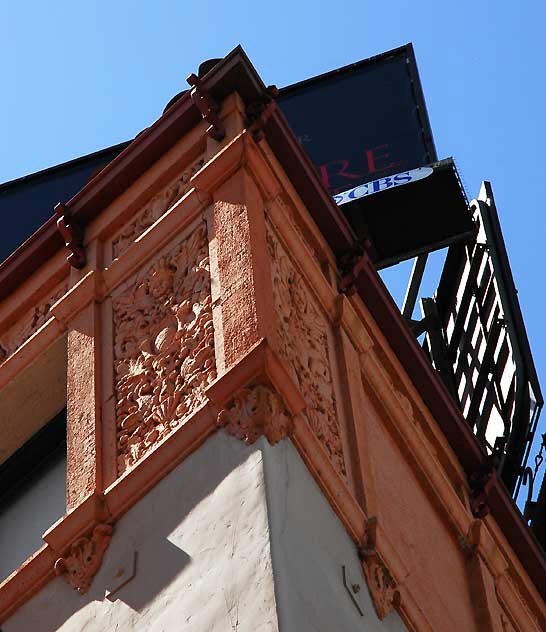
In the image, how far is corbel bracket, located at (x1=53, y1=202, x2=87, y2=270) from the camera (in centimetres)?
1327

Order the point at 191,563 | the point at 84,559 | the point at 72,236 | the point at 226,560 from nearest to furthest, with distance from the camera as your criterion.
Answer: the point at 226,560, the point at 191,563, the point at 84,559, the point at 72,236

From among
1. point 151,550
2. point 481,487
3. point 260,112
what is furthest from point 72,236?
point 481,487

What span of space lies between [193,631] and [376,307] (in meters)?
4.48

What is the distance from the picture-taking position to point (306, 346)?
12062 millimetres

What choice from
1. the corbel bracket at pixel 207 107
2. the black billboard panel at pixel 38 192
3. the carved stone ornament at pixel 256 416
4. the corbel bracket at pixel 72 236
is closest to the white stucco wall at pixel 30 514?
the corbel bracket at pixel 72 236

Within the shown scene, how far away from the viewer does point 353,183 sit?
20.0 metres

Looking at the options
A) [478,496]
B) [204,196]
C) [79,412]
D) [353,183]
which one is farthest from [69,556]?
[353,183]

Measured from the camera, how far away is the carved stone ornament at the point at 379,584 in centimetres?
1116

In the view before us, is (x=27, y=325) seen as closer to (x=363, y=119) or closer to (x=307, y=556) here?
(x=307, y=556)

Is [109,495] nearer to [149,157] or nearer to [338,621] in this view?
[338,621]

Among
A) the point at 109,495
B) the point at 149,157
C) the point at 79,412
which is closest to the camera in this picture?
the point at 109,495

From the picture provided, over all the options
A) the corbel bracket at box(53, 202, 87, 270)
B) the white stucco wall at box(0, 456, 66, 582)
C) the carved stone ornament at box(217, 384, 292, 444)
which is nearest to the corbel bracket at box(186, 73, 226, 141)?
the corbel bracket at box(53, 202, 87, 270)

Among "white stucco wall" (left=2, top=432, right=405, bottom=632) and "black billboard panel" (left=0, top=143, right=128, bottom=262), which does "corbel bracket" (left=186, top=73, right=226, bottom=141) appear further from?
"black billboard panel" (left=0, top=143, right=128, bottom=262)

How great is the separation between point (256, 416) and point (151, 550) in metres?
1.00
